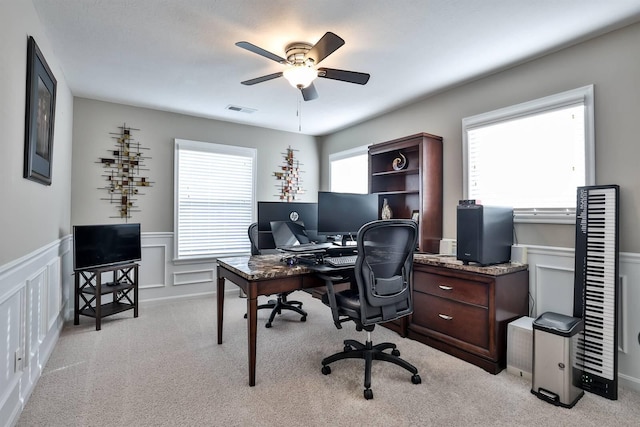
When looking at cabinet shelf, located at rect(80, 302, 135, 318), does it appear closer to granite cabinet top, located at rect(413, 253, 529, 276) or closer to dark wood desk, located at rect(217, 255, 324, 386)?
dark wood desk, located at rect(217, 255, 324, 386)

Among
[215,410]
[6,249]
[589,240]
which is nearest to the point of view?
[6,249]

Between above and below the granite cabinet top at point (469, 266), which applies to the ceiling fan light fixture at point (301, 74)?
above

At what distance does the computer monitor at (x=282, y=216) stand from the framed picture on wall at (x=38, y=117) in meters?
1.52

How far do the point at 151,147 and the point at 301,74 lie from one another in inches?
109

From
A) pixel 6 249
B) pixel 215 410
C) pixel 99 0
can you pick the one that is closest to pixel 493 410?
pixel 215 410

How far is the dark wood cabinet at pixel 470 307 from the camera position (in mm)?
2488

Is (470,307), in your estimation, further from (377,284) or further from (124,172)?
(124,172)

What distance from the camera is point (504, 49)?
2.66 m

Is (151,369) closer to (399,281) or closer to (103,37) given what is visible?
(399,281)

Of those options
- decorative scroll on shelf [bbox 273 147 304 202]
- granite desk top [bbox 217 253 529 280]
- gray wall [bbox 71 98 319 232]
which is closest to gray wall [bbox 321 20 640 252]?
granite desk top [bbox 217 253 529 280]

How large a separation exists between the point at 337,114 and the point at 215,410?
3.67 metres

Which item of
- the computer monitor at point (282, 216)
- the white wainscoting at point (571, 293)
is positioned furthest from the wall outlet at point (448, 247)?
the computer monitor at point (282, 216)

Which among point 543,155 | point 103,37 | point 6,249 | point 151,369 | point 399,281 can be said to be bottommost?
point 151,369

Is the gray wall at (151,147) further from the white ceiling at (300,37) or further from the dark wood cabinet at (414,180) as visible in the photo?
the dark wood cabinet at (414,180)
